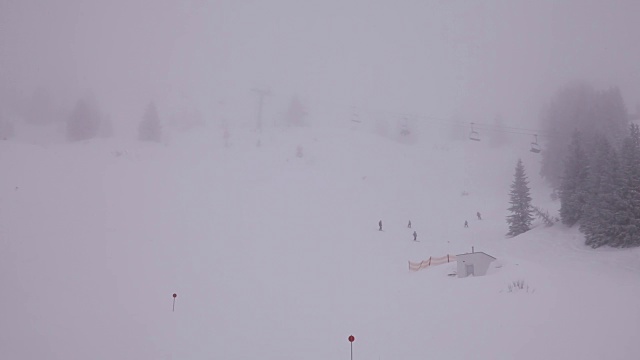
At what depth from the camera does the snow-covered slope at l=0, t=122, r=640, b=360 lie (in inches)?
496

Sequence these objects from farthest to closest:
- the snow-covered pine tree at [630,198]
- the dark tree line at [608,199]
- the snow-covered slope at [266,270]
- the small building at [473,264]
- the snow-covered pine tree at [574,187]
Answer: the snow-covered pine tree at [574,187], the dark tree line at [608,199], the snow-covered pine tree at [630,198], the small building at [473,264], the snow-covered slope at [266,270]

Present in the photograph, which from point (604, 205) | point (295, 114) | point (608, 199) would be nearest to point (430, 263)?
point (604, 205)

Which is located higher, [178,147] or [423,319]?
[178,147]

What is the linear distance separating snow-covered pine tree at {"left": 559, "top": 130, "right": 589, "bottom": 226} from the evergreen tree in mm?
1072

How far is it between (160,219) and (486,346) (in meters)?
26.0

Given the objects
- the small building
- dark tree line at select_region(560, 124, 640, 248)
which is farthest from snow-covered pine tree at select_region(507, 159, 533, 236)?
the small building

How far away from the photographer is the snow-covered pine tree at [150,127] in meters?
62.0

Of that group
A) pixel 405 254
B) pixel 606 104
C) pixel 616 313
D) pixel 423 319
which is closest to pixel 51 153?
pixel 405 254

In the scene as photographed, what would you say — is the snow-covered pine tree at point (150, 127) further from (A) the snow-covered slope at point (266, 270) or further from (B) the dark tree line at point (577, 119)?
(B) the dark tree line at point (577, 119)

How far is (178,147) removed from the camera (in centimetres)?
5909

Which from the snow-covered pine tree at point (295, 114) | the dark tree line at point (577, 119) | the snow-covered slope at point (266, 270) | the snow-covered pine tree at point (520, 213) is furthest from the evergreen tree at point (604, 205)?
the snow-covered pine tree at point (295, 114)

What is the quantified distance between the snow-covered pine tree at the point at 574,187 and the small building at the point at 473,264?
14.7 m

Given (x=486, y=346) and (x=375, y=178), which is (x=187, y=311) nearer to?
(x=486, y=346)

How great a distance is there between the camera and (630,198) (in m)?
25.9
